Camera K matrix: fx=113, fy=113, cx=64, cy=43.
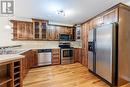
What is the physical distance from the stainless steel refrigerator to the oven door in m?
2.31

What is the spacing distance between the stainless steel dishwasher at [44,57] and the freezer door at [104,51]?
2.55 metres

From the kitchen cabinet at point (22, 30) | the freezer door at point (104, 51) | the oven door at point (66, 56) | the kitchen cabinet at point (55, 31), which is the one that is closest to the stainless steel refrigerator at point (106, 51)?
the freezer door at point (104, 51)

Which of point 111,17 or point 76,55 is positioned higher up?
point 111,17

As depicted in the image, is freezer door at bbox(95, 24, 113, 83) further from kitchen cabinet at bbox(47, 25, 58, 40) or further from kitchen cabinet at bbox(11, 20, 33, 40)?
kitchen cabinet at bbox(11, 20, 33, 40)

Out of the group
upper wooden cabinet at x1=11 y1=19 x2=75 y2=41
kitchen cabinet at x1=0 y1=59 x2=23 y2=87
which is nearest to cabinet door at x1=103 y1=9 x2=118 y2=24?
kitchen cabinet at x1=0 y1=59 x2=23 y2=87

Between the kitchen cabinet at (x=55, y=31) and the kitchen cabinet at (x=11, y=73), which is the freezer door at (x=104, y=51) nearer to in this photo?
the kitchen cabinet at (x=11, y=73)

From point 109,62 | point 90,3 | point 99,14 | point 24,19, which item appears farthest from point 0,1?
point 109,62

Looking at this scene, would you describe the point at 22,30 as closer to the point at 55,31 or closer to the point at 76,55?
the point at 55,31

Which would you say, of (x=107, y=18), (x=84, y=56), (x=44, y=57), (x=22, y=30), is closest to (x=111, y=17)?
(x=107, y=18)

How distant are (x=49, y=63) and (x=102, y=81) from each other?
279cm

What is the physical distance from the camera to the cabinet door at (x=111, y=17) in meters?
3.04

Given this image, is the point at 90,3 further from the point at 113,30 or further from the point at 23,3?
the point at 23,3

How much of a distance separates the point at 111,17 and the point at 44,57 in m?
3.38

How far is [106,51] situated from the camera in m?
3.03
